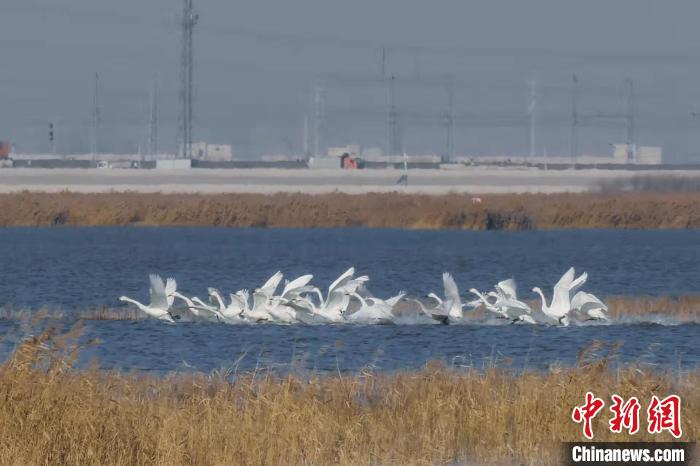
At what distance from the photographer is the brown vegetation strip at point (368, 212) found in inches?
3036

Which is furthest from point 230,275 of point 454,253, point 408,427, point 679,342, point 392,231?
point 392,231

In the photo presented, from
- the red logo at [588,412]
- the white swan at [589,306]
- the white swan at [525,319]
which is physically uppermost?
the red logo at [588,412]

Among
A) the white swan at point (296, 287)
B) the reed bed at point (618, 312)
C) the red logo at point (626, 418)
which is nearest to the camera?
the red logo at point (626, 418)

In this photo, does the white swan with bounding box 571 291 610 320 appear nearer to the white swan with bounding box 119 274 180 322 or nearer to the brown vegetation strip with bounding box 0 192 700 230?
the white swan with bounding box 119 274 180 322

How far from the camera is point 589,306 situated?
89.6 feet

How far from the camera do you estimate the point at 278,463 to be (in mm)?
14117

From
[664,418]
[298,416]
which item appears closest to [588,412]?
[664,418]

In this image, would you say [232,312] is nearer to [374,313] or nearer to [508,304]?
[374,313]

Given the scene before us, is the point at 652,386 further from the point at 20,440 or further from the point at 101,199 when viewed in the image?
the point at 101,199

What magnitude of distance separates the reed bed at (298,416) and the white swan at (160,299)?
9.31 m

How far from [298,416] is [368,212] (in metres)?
66.7

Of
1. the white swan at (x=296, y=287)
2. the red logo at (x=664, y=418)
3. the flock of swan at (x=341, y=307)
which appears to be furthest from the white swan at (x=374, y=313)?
the red logo at (x=664, y=418)

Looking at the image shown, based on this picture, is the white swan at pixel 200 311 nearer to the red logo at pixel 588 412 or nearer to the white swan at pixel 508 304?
the white swan at pixel 508 304

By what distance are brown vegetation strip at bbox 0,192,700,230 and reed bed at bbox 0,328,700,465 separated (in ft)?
195
